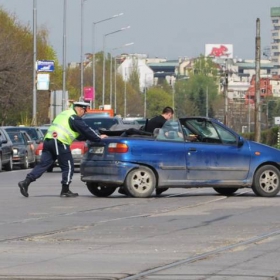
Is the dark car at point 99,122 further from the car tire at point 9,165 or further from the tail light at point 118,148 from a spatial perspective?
the tail light at point 118,148

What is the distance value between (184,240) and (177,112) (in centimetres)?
13974

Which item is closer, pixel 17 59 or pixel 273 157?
pixel 273 157

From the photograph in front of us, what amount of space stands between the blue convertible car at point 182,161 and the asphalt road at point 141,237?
0.35 m

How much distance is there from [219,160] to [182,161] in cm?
70

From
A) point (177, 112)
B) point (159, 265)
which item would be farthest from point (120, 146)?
point (177, 112)

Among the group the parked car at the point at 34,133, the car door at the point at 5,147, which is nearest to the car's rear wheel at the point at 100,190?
the car door at the point at 5,147

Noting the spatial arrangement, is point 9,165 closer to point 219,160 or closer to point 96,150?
point 96,150

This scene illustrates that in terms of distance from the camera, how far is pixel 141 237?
1481cm

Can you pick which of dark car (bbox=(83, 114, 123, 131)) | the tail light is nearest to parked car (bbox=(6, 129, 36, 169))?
dark car (bbox=(83, 114, 123, 131))

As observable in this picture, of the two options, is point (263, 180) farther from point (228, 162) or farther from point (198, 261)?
point (198, 261)

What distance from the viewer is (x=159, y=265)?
1196cm

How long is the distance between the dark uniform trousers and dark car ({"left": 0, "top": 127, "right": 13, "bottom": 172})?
16658 millimetres

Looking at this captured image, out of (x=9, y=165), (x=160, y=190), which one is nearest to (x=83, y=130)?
(x=160, y=190)

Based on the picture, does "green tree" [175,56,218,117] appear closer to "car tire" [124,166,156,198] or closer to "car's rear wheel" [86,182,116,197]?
"car's rear wheel" [86,182,116,197]
